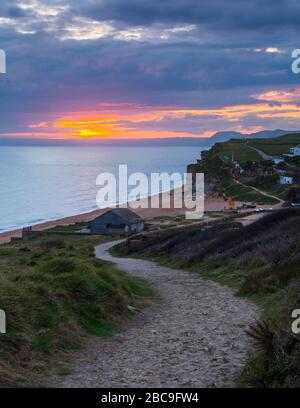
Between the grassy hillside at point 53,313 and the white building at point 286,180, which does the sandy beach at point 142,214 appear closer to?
the white building at point 286,180

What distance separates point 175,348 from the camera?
29.5 ft

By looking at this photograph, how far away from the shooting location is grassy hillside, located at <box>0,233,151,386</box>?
7.68 m

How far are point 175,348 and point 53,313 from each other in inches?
81.9

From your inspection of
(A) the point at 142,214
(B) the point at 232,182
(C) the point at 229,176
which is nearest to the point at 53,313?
(A) the point at 142,214

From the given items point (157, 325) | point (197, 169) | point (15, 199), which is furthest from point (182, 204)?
point (157, 325)

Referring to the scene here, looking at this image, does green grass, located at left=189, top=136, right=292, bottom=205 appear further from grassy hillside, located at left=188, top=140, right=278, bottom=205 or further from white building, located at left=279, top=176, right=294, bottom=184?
white building, located at left=279, top=176, right=294, bottom=184

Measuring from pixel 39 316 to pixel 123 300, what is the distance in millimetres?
2874

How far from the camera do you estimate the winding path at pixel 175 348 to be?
290 inches

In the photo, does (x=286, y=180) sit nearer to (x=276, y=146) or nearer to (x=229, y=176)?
(x=229, y=176)

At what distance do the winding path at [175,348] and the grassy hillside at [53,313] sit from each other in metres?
0.36

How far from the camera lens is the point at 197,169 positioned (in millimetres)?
136000
